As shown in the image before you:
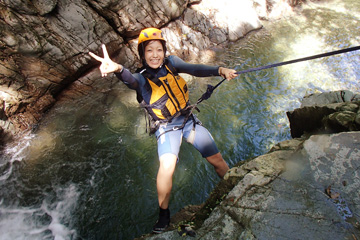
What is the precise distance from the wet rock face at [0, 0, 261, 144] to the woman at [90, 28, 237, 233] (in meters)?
4.26

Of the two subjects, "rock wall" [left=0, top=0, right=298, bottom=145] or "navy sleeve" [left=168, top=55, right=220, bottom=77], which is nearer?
"navy sleeve" [left=168, top=55, right=220, bottom=77]

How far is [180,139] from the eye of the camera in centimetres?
365

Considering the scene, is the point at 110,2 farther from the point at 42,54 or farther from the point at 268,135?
the point at 268,135

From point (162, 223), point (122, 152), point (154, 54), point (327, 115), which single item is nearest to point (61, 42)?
point (122, 152)

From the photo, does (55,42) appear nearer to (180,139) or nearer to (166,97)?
(166,97)

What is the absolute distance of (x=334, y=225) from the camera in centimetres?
203

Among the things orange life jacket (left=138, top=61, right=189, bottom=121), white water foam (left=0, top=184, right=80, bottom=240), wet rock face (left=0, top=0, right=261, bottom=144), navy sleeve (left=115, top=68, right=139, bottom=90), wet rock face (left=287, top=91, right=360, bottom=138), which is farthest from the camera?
wet rock face (left=0, top=0, right=261, bottom=144)

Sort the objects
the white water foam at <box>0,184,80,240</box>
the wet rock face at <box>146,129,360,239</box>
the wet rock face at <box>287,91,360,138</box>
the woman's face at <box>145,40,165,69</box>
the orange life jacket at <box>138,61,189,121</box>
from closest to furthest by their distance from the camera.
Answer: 1. the wet rock face at <box>146,129,360,239</box>
2. the wet rock face at <box>287,91,360,138</box>
3. the woman's face at <box>145,40,165,69</box>
4. the orange life jacket at <box>138,61,189,121</box>
5. the white water foam at <box>0,184,80,240</box>

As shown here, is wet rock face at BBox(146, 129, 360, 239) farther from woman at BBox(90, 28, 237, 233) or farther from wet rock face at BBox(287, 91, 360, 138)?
woman at BBox(90, 28, 237, 233)

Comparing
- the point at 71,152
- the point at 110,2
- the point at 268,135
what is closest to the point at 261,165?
the point at 268,135

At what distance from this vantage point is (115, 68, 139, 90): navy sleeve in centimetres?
321

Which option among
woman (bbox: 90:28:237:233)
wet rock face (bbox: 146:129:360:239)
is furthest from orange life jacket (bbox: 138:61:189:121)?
wet rock face (bbox: 146:129:360:239)

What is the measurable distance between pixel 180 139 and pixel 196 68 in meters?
1.31

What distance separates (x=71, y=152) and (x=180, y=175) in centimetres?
293
